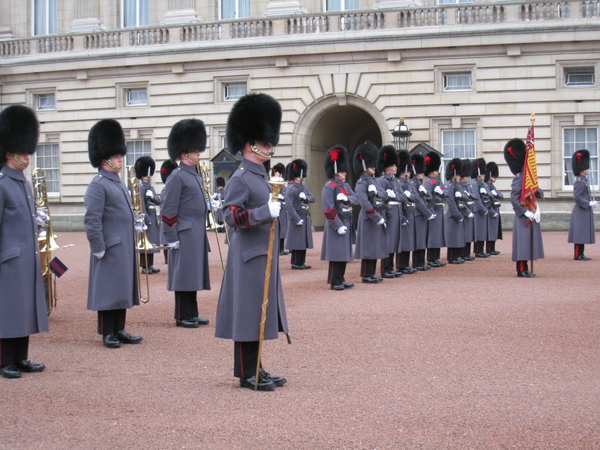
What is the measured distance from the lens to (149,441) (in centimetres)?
394

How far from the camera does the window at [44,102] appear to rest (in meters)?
24.4

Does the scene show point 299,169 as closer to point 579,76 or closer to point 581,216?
point 581,216

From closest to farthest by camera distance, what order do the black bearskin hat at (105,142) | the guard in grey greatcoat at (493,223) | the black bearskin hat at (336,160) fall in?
the black bearskin hat at (105,142) → the black bearskin hat at (336,160) → the guard in grey greatcoat at (493,223)

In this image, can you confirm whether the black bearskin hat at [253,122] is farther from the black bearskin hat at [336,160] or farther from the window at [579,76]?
the window at [579,76]

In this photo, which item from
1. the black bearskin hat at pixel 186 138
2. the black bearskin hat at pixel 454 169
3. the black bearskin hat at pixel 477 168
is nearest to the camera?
the black bearskin hat at pixel 186 138

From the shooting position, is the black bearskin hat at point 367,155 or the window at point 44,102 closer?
the black bearskin hat at point 367,155

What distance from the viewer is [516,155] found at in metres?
11.4

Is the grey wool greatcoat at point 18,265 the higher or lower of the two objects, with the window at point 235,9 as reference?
lower

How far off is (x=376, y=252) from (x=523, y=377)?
507 centimetres

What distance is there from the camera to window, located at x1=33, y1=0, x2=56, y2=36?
24750 mm

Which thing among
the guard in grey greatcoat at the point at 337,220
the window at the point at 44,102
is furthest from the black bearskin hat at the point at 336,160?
the window at the point at 44,102

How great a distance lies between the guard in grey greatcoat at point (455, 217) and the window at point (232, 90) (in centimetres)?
961

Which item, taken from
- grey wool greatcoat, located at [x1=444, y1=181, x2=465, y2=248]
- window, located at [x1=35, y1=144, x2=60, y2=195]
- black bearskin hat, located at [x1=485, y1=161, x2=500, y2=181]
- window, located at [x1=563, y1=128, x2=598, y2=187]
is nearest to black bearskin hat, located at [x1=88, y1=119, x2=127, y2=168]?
grey wool greatcoat, located at [x1=444, y1=181, x2=465, y2=248]

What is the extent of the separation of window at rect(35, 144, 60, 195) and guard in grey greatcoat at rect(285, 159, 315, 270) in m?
12.4
